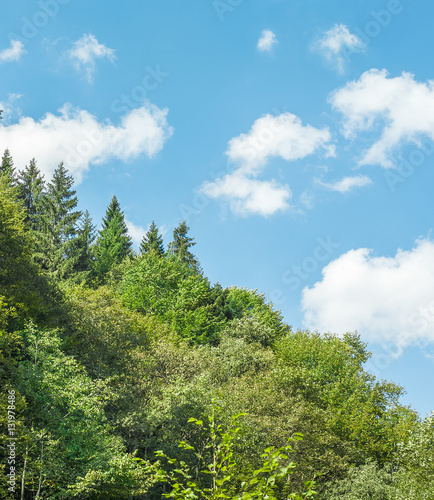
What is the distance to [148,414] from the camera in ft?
100

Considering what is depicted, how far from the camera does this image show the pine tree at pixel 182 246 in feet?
265

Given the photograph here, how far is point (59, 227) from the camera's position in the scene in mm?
61438

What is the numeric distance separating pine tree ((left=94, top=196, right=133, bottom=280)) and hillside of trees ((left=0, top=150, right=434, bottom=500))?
19.2 ft

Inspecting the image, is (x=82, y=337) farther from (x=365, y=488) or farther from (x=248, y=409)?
(x=365, y=488)

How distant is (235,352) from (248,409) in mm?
17035

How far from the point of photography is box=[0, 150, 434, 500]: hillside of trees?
20.2m

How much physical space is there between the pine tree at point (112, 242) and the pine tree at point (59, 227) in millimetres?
7222

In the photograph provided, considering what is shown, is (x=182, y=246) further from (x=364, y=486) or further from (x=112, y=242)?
(x=364, y=486)

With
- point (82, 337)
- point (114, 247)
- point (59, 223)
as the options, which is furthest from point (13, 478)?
point (114, 247)

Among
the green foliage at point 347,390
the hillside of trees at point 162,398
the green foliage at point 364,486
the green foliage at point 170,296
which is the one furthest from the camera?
the green foliage at point 170,296

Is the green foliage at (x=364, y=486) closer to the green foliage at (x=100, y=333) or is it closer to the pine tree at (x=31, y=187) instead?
the green foliage at (x=100, y=333)

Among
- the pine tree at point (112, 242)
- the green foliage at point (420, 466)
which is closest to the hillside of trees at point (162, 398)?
the green foliage at point (420, 466)

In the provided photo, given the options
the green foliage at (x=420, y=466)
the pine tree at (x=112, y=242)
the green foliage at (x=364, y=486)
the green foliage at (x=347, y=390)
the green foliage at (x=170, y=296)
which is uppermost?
the pine tree at (x=112, y=242)

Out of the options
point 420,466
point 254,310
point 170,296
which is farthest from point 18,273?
point 254,310
